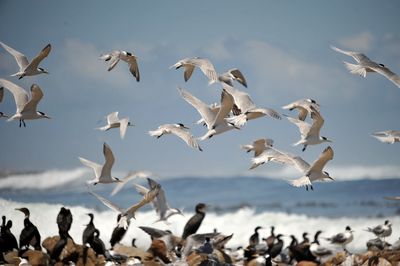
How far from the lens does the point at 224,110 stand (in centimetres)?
1160

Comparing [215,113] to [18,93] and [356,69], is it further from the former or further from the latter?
[18,93]

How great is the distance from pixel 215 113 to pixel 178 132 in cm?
56

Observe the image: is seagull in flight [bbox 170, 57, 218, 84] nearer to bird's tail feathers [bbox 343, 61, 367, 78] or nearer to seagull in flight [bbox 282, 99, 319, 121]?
seagull in flight [bbox 282, 99, 319, 121]

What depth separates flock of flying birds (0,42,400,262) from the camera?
37.8ft

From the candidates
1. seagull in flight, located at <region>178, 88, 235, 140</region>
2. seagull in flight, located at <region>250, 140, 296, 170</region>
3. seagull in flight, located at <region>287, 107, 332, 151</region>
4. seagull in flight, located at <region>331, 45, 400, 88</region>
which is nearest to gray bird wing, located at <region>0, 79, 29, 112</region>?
seagull in flight, located at <region>178, 88, 235, 140</region>

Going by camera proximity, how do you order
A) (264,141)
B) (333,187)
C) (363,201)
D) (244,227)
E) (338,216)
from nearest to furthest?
1. (264,141)
2. (244,227)
3. (338,216)
4. (363,201)
5. (333,187)

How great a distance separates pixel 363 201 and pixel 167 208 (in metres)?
25.7

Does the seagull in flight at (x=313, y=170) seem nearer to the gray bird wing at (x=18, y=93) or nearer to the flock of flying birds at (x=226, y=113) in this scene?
the flock of flying birds at (x=226, y=113)

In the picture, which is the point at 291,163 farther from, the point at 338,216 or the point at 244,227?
the point at 338,216

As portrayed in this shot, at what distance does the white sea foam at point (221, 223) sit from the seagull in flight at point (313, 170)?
12332 mm

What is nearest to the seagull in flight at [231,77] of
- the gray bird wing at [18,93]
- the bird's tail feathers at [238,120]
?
the bird's tail feathers at [238,120]

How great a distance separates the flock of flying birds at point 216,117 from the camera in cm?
1152

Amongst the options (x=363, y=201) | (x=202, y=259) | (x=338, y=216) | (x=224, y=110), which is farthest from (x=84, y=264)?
(x=363, y=201)

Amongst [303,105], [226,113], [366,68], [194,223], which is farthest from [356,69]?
[194,223]
